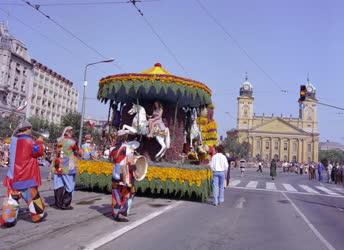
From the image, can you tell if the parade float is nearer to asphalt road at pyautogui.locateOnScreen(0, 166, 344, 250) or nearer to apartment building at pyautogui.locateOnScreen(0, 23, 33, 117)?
asphalt road at pyautogui.locateOnScreen(0, 166, 344, 250)

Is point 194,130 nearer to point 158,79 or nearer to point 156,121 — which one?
point 156,121

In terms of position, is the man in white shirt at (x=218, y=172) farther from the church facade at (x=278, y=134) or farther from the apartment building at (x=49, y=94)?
the church facade at (x=278, y=134)

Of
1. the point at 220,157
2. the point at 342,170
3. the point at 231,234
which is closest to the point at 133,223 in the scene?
the point at 231,234

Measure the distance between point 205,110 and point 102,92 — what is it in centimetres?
525

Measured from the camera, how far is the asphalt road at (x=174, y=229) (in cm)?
665

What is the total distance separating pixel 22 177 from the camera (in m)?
7.29

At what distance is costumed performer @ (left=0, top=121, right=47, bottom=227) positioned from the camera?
23.4 ft

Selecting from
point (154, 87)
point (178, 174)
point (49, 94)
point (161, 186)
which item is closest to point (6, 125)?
point (154, 87)

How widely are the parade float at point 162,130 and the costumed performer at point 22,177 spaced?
370 centimetres

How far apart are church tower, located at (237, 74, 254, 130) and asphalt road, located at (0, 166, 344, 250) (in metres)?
128

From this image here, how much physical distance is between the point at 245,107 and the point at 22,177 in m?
134

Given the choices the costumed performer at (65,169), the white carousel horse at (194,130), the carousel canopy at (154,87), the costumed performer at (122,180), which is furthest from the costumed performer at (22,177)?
the white carousel horse at (194,130)

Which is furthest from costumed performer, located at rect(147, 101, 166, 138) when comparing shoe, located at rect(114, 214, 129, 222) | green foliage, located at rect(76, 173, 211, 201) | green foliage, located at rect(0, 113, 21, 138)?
green foliage, located at rect(0, 113, 21, 138)

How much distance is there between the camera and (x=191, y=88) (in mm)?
13727
